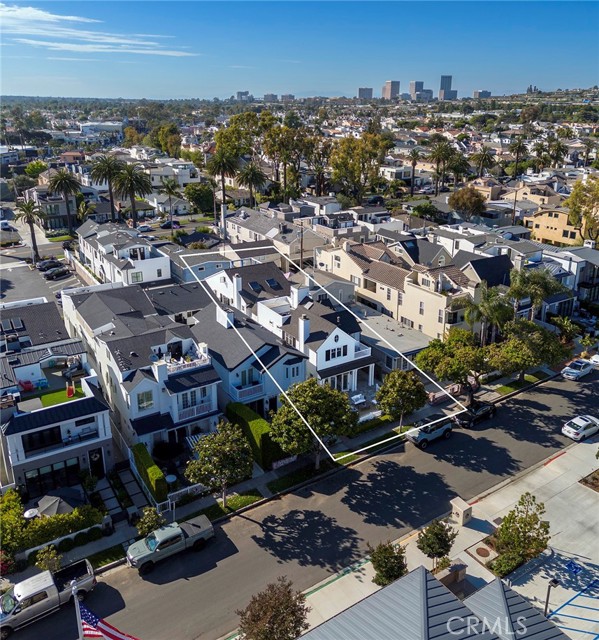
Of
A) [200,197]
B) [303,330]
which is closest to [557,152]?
[200,197]

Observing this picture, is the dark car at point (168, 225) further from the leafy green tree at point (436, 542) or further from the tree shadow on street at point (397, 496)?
the leafy green tree at point (436, 542)

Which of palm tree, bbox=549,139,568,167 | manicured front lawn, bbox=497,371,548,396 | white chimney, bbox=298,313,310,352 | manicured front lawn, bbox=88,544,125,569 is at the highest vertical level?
palm tree, bbox=549,139,568,167

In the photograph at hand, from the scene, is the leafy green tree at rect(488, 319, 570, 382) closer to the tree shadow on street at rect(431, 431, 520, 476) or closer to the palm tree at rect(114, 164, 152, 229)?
the tree shadow on street at rect(431, 431, 520, 476)

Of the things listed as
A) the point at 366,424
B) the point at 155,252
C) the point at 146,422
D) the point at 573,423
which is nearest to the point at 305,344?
the point at 366,424

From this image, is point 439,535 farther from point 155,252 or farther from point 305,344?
point 155,252

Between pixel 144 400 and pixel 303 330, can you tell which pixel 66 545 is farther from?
pixel 303 330

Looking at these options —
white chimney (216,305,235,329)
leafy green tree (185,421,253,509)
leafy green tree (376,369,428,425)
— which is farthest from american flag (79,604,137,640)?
white chimney (216,305,235,329)
